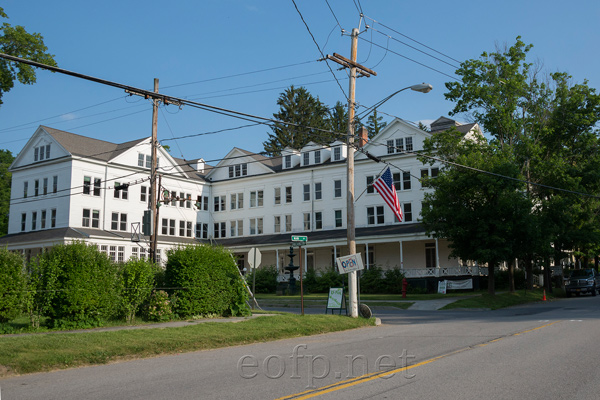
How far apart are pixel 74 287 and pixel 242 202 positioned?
3947 cm

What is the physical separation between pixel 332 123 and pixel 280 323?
66523 mm

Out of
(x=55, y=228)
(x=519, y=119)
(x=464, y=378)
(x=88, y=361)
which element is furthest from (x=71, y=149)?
(x=464, y=378)

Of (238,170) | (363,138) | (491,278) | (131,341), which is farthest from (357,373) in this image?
(238,170)

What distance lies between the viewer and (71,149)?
4522 centimetres

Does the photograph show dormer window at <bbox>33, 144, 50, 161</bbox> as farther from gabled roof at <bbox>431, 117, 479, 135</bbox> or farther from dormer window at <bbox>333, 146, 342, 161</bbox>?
gabled roof at <bbox>431, 117, 479, 135</bbox>

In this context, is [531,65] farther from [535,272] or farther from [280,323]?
[280,323]

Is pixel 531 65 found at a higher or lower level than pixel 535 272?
higher

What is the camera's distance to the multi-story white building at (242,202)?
44562 millimetres

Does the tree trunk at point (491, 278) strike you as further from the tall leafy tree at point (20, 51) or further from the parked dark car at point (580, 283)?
the tall leafy tree at point (20, 51)

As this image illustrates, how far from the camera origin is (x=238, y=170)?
2205 inches

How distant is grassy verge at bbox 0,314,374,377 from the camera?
33.6ft

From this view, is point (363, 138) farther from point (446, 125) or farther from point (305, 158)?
point (305, 158)

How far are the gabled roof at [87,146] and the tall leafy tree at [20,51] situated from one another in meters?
16.6

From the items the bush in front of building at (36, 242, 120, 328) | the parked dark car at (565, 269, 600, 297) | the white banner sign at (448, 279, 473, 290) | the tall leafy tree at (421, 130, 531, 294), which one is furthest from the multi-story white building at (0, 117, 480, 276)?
the bush in front of building at (36, 242, 120, 328)
